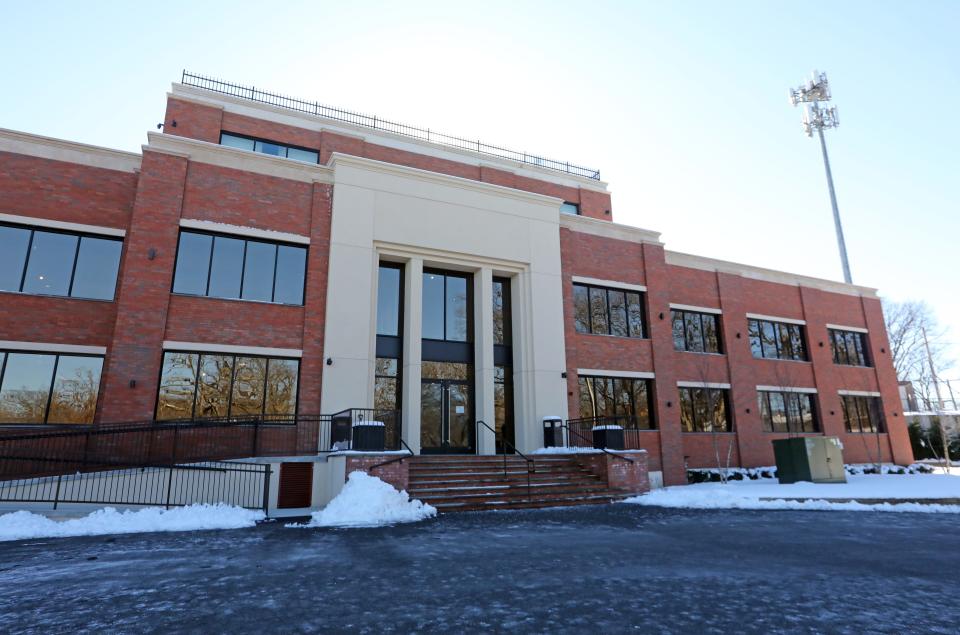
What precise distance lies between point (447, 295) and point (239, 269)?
6886 millimetres

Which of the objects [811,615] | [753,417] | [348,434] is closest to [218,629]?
[811,615]

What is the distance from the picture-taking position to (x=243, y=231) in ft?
51.9

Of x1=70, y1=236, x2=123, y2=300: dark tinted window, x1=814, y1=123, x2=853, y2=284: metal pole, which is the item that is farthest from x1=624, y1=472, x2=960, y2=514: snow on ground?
x1=814, y1=123, x2=853, y2=284: metal pole

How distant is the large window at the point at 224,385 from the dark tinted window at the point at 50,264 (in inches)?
136

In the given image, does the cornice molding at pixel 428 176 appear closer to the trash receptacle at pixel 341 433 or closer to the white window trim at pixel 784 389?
the trash receptacle at pixel 341 433

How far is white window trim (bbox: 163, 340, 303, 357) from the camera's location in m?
14.4

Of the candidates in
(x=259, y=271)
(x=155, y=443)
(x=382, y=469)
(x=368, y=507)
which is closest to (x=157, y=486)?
(x=155, y=443)

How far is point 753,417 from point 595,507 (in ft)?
43.1

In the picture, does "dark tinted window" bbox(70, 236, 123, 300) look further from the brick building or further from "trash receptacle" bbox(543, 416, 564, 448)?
"trash receptacle" bbox(543, 416, 564, 448)

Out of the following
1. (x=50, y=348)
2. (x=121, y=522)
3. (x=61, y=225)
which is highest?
(x=61, y=225)

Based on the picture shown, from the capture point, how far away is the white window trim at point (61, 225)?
1403cm

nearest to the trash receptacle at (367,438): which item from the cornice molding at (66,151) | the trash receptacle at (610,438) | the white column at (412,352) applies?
the white column at (412,352)

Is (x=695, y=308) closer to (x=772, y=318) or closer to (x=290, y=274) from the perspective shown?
(x=772, y=318)

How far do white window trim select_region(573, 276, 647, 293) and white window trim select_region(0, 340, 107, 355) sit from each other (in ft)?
50.3
